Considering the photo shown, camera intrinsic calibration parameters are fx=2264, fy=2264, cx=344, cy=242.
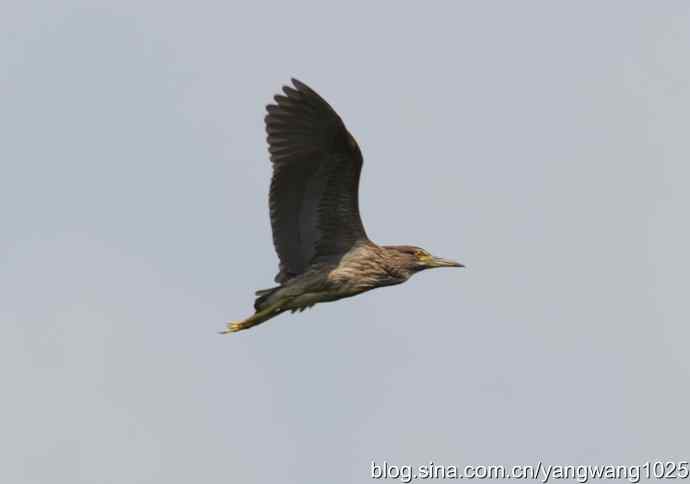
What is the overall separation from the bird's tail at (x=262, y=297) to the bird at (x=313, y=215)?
0.01 metres

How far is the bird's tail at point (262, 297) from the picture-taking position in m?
28.9

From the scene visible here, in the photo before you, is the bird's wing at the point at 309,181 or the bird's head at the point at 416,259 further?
the bird's head at the point at 416,259

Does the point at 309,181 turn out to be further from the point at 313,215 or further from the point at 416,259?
the point at 416,259

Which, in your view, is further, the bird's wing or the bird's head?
the bird's head

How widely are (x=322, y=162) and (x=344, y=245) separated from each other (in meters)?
1.18

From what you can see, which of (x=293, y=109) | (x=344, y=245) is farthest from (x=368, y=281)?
(x=293, y=109)

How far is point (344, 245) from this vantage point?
2914 centimetres

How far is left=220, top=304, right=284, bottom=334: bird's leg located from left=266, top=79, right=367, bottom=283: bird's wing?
1.36 ft

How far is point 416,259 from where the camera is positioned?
29.7 m

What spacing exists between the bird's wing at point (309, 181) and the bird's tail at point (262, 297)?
22 centimetres

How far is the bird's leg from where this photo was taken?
29016 millimetres

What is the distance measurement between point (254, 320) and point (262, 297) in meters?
0.44

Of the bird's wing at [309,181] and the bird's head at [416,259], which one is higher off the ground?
the bird's wing at [309,181]

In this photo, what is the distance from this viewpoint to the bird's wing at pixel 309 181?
28.4m
